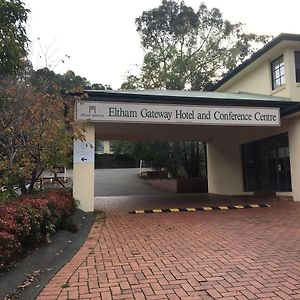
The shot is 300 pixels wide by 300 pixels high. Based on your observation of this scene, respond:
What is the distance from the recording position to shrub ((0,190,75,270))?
5.25 meters

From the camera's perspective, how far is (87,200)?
12.3 metres

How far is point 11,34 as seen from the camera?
6.95 meters

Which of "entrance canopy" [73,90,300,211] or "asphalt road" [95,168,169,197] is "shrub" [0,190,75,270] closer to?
"entrance canopy" [73,90,300,211]

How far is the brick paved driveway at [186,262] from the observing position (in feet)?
15.6

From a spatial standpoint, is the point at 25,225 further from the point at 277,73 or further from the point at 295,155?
the point at 277,73

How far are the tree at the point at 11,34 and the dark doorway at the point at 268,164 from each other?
11383 millimetres

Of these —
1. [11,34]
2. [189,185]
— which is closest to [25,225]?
[11,34]

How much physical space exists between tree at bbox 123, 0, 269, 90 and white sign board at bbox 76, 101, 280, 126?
15.2 meters

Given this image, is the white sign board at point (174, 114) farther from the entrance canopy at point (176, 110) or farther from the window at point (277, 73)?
the window at point (277, 73)

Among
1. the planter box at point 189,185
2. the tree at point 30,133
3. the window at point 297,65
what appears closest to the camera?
the tree at point 30,133

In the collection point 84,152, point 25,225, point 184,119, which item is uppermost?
point 184,119

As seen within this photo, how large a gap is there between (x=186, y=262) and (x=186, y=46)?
27404 mm

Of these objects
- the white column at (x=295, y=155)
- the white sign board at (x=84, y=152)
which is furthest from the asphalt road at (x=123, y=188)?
the white column at (x=295, y=155)

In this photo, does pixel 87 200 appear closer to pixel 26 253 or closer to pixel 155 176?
pixel 26 253
